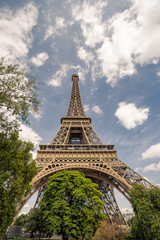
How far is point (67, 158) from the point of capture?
22.8 metres

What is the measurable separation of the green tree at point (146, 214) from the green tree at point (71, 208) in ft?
13.1

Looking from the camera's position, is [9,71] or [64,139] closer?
[9,71]

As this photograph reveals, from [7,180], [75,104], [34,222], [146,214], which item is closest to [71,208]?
[34,222]

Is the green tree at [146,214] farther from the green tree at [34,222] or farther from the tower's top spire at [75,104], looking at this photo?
the tower's top spire at [75,104]

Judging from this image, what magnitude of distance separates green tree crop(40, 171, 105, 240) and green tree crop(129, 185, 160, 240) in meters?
4.00

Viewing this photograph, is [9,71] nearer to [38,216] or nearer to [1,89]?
[1,89]

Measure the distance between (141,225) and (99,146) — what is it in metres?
15.3

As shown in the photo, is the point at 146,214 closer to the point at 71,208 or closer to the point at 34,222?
the point at 71,208

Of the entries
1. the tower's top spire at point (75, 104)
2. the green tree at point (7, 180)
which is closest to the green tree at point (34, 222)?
the green tree at point (7, 180)

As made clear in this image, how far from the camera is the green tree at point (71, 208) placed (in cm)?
1246

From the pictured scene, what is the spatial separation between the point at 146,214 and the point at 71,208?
7.51 metres

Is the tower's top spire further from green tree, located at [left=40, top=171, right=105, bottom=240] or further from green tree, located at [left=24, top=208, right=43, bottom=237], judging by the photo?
green tree, located at [left=24, top=208, right=43, bottom=237]

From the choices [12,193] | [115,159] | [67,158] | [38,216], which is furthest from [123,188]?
[12,193]

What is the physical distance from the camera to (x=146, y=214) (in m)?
10.2
